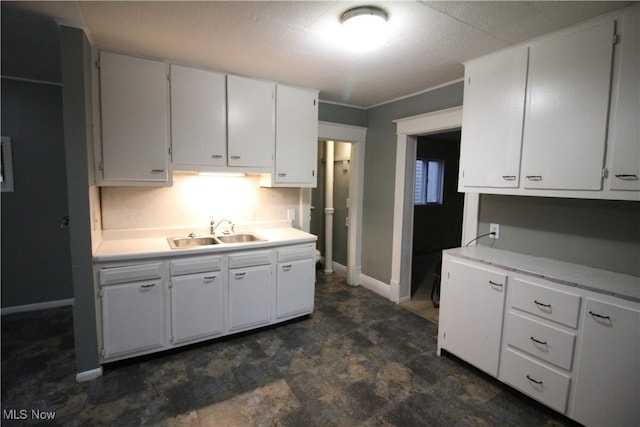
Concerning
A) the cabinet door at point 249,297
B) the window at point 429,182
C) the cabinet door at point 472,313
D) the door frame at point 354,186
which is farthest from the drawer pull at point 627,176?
the window at point 429,182

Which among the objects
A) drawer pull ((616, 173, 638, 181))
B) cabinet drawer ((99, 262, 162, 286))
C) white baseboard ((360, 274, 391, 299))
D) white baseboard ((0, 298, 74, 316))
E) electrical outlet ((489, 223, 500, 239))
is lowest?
white baseboard ((0, 298, 74, 316))

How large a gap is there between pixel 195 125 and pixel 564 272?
3.00 metres

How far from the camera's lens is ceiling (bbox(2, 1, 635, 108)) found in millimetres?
1774

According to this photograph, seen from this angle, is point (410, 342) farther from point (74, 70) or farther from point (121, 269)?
point (74, 70)

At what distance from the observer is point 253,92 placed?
2.98 m

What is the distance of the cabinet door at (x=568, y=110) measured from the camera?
1.84m

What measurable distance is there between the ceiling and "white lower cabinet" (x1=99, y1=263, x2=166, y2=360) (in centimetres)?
167

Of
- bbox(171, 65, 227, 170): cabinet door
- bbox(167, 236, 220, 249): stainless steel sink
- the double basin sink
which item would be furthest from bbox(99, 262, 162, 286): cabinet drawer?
bbox(171, 65, 227, 170): cabinet door

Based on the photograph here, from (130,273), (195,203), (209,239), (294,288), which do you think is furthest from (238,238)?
(130,273)

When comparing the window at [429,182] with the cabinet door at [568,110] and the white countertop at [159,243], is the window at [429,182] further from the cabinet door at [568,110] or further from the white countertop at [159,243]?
the cabinet door at [568,110]

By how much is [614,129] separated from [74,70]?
3390mm

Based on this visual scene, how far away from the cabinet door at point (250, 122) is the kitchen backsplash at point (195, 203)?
41 cm

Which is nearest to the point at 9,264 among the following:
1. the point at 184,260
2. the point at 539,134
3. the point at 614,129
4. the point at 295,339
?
the point at 184,260

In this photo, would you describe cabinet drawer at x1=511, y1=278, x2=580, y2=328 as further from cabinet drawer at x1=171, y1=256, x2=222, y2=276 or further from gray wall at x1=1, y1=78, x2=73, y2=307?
gray wall at x1=1, y1=78, x2=73, y2=307
